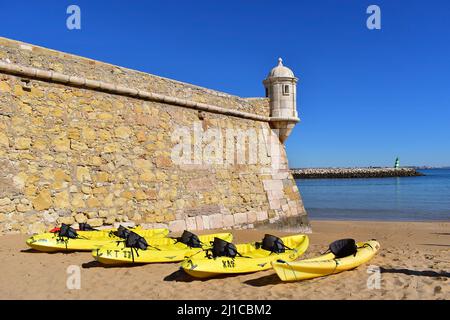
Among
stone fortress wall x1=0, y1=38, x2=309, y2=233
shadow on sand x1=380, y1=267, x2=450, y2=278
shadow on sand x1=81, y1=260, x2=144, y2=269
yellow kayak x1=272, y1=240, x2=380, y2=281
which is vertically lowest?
shadow on sand x1=380, y1=267, x2=450, y2=278

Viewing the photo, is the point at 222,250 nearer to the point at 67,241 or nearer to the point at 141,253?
the point at 141,253

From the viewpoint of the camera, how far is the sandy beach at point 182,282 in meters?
5.00

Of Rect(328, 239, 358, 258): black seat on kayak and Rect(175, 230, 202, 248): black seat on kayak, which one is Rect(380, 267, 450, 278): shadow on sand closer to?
Rect(328, 239, 358, 258): black seat on kayak

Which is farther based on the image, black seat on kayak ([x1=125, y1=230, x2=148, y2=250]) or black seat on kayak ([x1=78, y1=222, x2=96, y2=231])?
black seat on kayak ([x1=78, y1=222, x2=96, y2=231])

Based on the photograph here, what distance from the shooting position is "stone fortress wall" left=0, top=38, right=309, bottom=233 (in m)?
7.71

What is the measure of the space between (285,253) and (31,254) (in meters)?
4.07

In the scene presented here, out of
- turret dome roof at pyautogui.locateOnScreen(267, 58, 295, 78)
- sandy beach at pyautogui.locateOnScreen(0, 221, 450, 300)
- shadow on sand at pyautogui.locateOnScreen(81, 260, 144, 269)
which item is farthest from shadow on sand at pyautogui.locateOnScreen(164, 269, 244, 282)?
turret dome roof at pyautogui.locateOnScreen(267, 58, 295, 78)

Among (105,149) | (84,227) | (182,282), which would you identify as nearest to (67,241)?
(84,227)

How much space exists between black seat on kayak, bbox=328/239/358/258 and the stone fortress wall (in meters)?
4.68

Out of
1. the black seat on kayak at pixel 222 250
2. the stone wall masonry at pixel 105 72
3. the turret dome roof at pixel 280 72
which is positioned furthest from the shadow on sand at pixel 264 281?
the turret dome roof at pixel 280 72

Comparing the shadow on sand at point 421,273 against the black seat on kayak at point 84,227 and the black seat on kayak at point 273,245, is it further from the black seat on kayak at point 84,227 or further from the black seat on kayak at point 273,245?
the black seat on kayak at point 84,227
